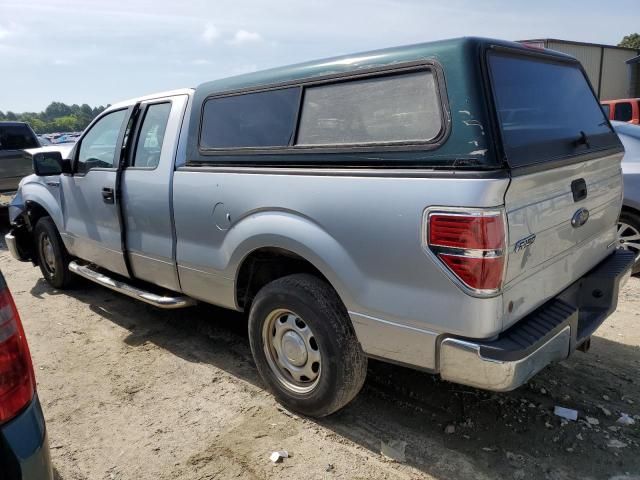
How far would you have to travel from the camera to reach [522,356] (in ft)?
7.49

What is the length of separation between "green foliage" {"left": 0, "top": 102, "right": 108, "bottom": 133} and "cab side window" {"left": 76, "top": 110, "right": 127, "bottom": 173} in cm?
8165

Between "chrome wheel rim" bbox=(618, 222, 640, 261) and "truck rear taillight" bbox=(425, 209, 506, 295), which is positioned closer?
"truck rear taillight" bbox=(425, 209, 506, 295)

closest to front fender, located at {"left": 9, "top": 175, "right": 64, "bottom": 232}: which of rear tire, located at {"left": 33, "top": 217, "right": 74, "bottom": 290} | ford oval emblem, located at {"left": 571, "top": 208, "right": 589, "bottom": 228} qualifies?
rear tire, located at {"left": 33, "top": 217, "right": 74, "bottom": 290}

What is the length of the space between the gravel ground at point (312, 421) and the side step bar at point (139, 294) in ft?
1.44

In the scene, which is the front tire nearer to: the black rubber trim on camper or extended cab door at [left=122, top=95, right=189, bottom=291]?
the black rubber trim on camper

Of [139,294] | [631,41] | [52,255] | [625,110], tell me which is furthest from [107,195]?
[631,41]

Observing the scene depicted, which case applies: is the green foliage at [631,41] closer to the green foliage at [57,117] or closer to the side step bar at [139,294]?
the side step bar at [139,294]

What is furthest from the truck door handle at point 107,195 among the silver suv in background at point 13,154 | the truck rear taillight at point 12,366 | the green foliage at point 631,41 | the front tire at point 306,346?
the green foliage at point 631,41

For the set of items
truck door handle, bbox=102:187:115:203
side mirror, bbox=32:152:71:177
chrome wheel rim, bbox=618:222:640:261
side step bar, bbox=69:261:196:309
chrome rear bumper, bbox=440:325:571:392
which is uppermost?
side mirror, bbox=32:152:71:177

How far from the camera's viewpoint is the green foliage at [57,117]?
3223 inches

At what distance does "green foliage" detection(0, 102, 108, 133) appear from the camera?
8188 centimetres

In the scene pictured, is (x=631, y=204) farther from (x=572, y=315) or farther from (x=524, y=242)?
(x=524, y=242)

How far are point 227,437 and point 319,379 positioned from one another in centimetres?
63

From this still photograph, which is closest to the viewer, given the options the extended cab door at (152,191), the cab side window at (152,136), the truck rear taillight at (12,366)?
the truck rear taillight at (12,366)
